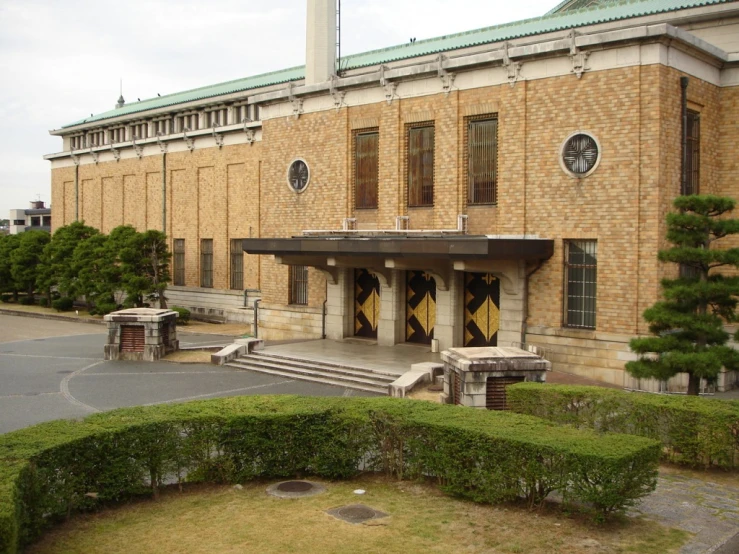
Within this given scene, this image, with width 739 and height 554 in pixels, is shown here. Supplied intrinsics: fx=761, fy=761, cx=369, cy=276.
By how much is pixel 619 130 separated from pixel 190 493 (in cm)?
1454

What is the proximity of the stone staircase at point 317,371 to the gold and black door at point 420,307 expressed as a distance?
415cm

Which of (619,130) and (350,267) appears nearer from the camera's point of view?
(619,130)

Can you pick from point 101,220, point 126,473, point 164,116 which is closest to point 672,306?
point 126,473

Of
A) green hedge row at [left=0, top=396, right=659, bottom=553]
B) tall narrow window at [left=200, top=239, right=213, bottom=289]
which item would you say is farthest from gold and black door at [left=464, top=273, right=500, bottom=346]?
tall narrow window at [left=200, top=239, right=213, bottom=289]

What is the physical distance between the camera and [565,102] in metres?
21.0

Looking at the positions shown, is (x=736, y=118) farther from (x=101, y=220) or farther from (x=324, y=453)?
(x=101, y=220)

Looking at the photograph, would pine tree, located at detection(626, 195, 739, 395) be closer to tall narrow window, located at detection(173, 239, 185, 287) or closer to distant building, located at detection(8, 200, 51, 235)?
tall narrow window, located at detection(173, 239, 185, 287)

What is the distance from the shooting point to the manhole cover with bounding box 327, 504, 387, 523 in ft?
32.6

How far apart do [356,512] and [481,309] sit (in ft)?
45.4

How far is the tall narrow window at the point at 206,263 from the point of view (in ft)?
132

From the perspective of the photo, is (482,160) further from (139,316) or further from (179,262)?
(179,262)

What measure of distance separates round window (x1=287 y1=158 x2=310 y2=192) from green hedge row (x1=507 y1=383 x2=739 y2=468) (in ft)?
53.4

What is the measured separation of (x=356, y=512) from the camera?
10.2 metres

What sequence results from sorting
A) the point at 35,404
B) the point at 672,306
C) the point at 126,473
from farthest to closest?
the point at 35,404 < the point at 672,306 < the point at 126,473
